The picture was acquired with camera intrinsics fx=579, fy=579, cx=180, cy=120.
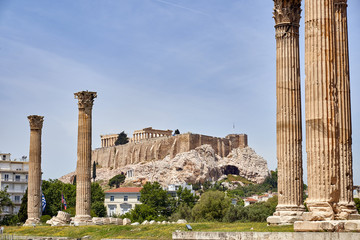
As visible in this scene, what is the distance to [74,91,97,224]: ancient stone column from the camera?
2811 centimetres

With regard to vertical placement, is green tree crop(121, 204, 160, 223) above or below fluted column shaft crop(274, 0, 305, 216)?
below


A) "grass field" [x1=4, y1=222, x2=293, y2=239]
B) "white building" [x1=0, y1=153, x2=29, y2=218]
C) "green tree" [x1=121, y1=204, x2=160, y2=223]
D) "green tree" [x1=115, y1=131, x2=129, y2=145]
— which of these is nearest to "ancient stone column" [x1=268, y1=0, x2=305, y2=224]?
"grass field" [x1=4, y1=222, x2=293, y2=239]

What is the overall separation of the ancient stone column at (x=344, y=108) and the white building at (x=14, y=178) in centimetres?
7769

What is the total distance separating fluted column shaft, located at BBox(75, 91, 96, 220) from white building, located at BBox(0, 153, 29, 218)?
59.6 metres

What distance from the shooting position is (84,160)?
1121 inches

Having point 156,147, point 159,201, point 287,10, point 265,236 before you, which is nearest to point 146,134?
point 156,147

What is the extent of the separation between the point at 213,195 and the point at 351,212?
4522cm

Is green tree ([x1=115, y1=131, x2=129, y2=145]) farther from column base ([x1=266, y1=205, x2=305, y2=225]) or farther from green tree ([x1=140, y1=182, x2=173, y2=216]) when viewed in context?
column base ([x1=266, y1=205, x2=305, y2=225])

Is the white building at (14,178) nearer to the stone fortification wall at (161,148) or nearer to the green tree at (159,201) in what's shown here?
the green tree at (159,201)

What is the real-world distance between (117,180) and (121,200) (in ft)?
149

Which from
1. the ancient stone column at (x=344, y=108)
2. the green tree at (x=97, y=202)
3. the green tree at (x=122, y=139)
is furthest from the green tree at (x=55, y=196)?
the green tree at (x=122, y=139)

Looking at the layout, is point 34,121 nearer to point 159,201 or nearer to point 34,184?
point 34,184

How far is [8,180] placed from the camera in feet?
286

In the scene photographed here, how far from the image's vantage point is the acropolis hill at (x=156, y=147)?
140375mm
